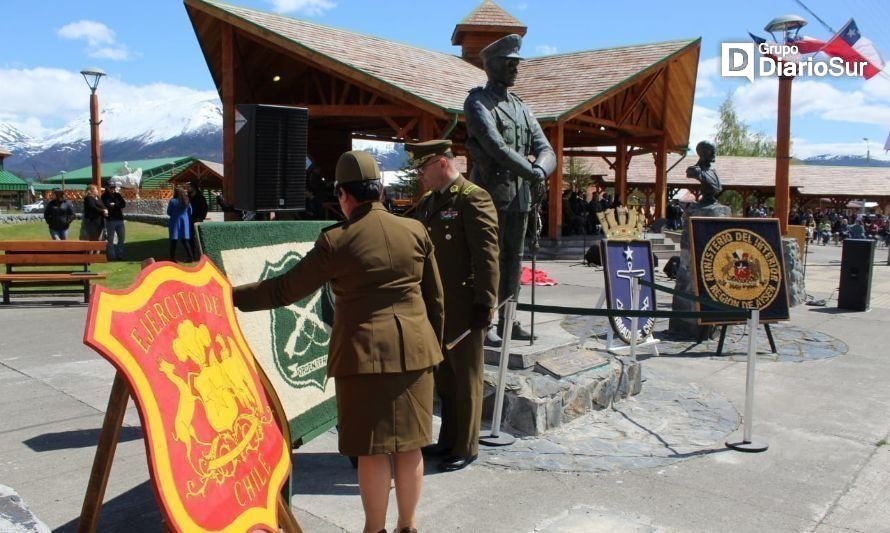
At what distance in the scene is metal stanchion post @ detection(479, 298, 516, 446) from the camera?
4.87 m

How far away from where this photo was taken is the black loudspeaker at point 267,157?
6.41 meters

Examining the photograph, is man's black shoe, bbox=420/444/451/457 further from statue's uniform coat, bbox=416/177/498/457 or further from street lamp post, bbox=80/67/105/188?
street lamp post, bbox=80/67/105/188

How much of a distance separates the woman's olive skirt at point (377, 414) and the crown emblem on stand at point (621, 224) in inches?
388

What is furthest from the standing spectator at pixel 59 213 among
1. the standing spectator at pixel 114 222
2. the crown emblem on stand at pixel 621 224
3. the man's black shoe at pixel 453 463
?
the man's black shoe at pixel 453 463

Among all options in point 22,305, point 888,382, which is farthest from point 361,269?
point 22,305

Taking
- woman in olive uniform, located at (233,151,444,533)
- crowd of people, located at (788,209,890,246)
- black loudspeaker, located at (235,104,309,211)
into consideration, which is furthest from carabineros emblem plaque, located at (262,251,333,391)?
crowd of people, located at (788,209,890,246)

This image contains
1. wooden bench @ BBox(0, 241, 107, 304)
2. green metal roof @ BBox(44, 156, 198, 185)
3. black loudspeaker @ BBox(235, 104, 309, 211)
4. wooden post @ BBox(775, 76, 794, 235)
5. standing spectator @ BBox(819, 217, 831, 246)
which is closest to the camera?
black loudspeaker @ BBox(235, 104, 309, 211)

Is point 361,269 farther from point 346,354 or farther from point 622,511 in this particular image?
point 622,511

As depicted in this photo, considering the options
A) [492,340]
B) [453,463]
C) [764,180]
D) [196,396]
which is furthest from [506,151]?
[764,180]

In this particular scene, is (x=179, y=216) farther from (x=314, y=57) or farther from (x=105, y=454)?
(x=105, y=454)

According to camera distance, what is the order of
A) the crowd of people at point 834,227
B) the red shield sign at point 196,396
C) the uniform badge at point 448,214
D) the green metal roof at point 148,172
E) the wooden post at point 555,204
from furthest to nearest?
the green metal roof at point 148,172 < the crowd of people at point 834,227 < the wooden post at point 555,204 < the uniform badge at point 448,214 < the red shield sign at point 196,396

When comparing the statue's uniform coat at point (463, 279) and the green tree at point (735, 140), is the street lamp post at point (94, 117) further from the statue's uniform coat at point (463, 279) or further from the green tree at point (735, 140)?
the green tree at point (735, 140)

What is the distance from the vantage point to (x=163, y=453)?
97.3 inches

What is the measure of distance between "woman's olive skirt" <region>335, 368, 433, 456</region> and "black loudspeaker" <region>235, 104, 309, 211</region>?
3.69 meters
